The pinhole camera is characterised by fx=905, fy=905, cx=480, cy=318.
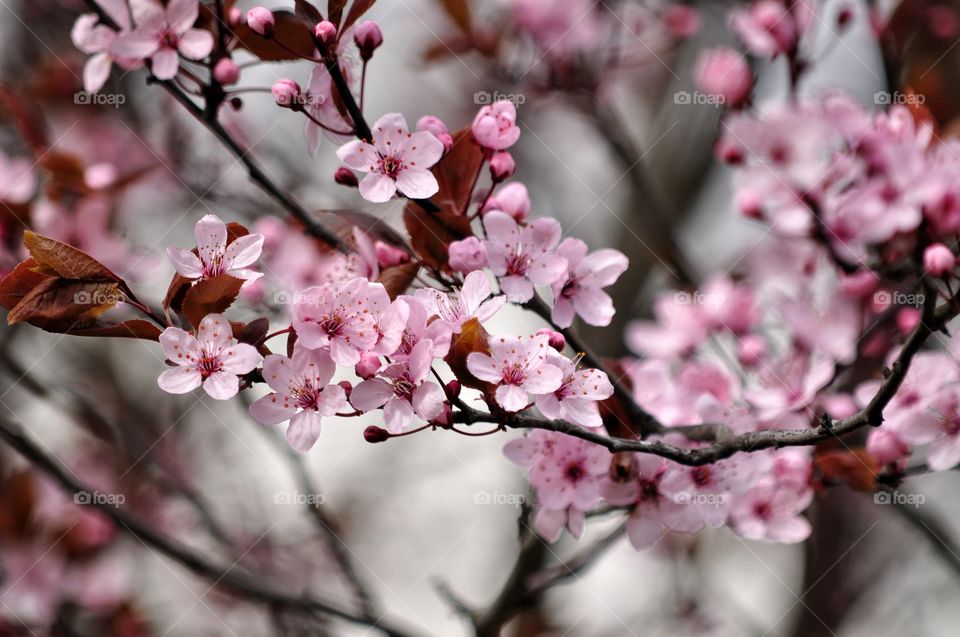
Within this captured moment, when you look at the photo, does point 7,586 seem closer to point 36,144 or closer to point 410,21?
point 36,144

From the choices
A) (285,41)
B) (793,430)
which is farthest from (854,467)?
(285,41)

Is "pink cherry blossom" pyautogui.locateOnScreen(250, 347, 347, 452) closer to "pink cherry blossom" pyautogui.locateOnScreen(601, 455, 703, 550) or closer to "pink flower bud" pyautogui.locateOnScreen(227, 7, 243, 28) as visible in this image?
"pink cherry blossom" pyautogui.locateOnScreen(601, 455, 703, 550)

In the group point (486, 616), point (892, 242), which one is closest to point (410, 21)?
point (892, 242)

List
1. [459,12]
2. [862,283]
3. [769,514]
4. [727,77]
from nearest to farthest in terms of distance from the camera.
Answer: [769,514] < [862,283] < [727,77] < [459,12]

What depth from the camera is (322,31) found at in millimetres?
1408

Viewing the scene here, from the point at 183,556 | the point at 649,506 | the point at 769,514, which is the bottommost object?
the point at 183,556

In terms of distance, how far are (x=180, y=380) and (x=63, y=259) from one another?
23 centimetres

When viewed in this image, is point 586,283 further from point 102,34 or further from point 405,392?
point 102,34

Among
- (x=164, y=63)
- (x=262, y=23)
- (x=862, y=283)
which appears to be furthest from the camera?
(x=862, y=283)

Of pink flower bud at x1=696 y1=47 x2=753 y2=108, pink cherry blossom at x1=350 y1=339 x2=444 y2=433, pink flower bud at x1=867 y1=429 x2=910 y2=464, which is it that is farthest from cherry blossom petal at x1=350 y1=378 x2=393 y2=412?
pink flower bud at x1=696 y1=47 x2=753 y2=108

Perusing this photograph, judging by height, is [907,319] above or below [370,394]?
below

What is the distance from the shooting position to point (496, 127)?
1.51m

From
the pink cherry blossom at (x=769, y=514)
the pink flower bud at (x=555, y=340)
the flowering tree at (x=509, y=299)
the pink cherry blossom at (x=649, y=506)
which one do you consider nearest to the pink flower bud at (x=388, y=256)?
A: the flowering tree at (x=509, y=299)

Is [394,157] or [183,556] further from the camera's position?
[183,556]
